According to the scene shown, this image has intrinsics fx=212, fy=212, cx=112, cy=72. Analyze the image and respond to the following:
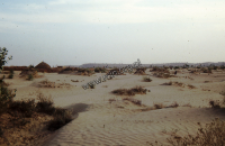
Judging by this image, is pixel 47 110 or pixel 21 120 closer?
pixel 21 120

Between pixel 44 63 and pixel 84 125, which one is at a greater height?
pixel 44 63

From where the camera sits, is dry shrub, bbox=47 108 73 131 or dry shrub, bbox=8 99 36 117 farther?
dry shrub, bbox=8 99 36 117

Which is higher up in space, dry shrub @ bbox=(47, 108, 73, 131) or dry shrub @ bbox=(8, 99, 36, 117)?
dry shrub @ bbox=(8, 99, 36, 117)

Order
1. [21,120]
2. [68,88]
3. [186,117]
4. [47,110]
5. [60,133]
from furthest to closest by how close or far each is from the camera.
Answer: [68,88]
[47,110]
[186,117]
[21,120]
[60,133]

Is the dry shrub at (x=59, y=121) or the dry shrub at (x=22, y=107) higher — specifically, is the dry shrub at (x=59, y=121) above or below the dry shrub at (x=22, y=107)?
below

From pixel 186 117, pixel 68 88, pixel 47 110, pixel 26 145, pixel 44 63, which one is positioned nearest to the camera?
pixel 26 145

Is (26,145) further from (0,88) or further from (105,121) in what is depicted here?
(105,121)

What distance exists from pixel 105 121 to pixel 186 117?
3351 mm

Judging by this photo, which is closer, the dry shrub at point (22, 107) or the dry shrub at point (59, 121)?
the dry shrub at point (59, 121)

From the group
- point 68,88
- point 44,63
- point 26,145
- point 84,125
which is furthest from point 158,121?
point 44,63

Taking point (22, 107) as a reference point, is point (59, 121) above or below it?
below

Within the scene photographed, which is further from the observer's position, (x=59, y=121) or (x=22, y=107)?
(x=22, y=107)

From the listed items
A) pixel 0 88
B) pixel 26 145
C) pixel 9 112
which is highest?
pixel 0 88

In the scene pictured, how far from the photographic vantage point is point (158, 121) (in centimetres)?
827
